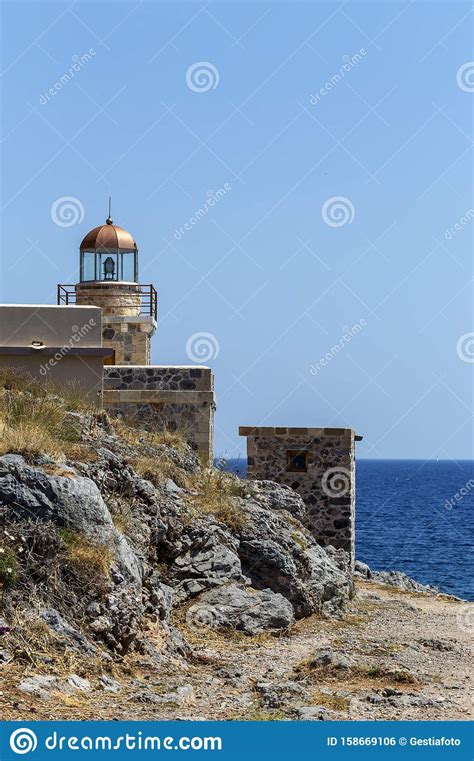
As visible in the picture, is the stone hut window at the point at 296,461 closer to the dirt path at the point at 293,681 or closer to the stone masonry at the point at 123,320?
the dirt path at the point at 293,681

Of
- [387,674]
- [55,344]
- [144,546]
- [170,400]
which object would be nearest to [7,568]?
[144,546]

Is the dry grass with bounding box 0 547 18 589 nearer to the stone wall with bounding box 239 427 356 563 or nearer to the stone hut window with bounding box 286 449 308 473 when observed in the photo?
the stone wall with bounding box 239 427 356 563

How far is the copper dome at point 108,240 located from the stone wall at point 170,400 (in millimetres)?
9754

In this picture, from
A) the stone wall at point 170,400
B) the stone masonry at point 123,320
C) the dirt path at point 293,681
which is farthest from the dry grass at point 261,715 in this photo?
the stone masonry at point 123,320

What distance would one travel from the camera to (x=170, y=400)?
2155 centimetres

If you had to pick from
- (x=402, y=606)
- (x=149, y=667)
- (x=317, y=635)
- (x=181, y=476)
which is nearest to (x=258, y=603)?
(x=317, y=635)

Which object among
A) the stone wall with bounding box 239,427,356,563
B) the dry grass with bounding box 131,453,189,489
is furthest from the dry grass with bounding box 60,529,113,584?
the stone wall with bounding box 239,427,356,563

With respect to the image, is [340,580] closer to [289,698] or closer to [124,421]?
[124,421]

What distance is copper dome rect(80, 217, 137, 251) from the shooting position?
30781 mm

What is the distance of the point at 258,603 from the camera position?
1517 centimetres

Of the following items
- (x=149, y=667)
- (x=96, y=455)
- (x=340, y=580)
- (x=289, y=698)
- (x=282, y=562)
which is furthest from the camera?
(x=340, y=580)

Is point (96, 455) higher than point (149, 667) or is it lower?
higher

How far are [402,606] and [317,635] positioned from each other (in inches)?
201

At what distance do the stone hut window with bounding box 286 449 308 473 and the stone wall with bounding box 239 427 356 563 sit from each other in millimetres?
22
